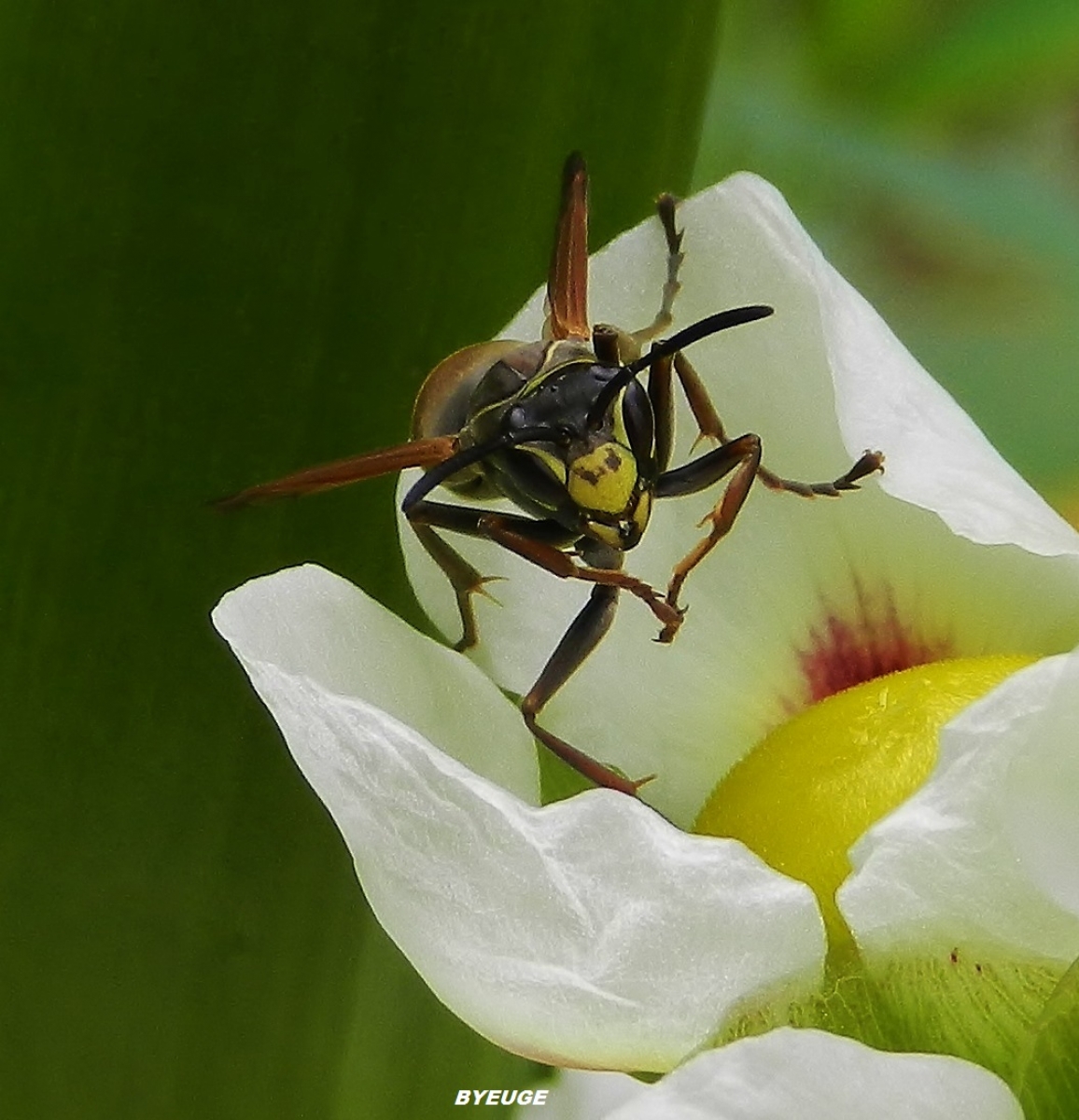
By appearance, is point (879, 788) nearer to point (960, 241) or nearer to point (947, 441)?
point (947, 441)

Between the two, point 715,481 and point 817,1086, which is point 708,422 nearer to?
point 715,481

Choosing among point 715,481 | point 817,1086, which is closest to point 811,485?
point 715,481

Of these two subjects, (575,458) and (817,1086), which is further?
(575,458)

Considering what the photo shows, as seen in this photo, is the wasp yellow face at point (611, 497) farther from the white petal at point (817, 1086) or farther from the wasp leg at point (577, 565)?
the white petal at point (817, 1086)

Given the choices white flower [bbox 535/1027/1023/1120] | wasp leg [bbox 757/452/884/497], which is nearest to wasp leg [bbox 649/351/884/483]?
wasp leg [bbox 757/452/884/497]

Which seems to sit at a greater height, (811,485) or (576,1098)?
(811,485)

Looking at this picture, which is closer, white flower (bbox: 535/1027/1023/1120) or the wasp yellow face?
white flower (bbox: 535/1027/1023/1120)

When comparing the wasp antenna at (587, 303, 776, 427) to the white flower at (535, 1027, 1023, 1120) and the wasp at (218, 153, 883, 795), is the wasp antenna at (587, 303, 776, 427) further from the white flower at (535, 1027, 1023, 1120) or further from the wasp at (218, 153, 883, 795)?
the white flower at (535, 1027, 1023, 1120)

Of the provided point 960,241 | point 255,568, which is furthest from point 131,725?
point 960,241
